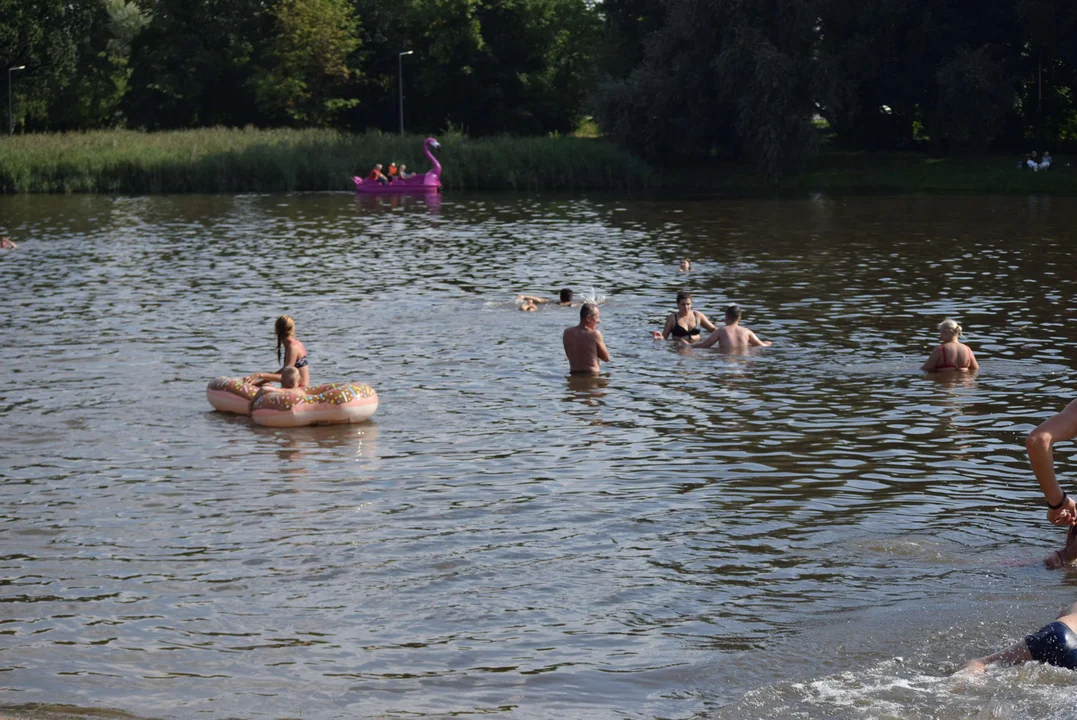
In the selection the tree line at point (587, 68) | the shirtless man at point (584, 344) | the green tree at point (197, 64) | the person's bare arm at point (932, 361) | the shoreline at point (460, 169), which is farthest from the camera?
the green tree at point (197, 64)

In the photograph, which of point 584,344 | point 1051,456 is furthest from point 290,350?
point 1051,456

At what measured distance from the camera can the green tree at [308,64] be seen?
77250mm

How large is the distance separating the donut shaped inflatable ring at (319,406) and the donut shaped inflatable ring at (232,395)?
450mm

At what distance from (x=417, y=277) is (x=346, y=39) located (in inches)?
2064

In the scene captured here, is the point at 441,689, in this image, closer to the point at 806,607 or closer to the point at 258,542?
the point at 806,607

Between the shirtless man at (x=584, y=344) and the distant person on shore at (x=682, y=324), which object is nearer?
the shirtless man at (x=584, y=344)

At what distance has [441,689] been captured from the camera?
27.3ft

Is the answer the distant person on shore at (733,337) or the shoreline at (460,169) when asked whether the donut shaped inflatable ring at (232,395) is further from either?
the shoreline at (460,169)

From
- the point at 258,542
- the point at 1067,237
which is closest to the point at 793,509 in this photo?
the point at 258,542

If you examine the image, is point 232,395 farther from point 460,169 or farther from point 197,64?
point 197,64

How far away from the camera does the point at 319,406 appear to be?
15.8 metres

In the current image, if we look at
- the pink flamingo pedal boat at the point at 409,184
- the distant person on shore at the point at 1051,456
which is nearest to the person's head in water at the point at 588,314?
the distant person on shore at the point at 1051,456

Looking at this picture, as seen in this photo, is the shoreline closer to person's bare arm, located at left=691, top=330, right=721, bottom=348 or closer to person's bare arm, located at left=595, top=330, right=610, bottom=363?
person's bare arm, located at left=691, top=330, right=721, bottom=348

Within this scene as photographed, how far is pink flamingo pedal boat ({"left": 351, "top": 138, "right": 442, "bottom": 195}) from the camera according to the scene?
2219 inches
